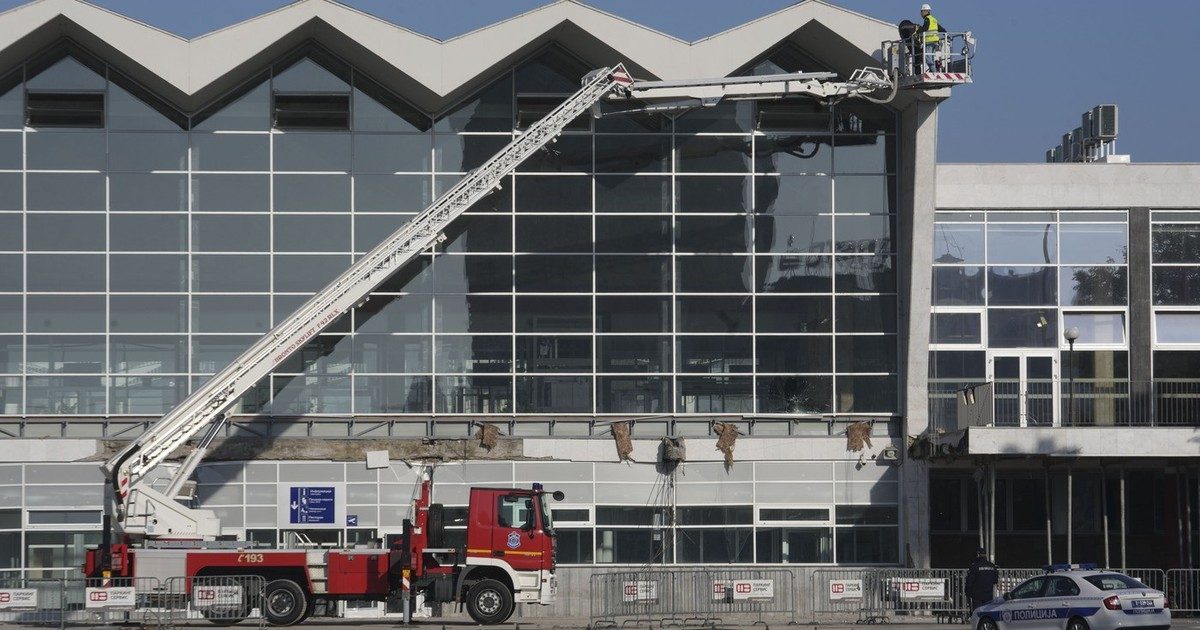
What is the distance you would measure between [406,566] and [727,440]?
431 inches

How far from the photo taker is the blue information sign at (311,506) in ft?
121

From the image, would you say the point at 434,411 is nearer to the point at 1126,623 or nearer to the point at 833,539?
the point at 833,539

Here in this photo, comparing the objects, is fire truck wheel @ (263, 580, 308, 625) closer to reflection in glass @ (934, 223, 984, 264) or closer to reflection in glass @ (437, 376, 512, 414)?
reflection in glass @ (437, 376, 512, 414)

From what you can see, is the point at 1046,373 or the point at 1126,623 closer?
the point at 1126,623

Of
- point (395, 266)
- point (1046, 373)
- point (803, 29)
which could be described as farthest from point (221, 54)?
point (1046, 373)

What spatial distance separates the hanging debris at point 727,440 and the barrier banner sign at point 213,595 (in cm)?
1310

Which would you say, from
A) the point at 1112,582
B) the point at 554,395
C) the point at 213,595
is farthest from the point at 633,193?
the point at 1112,582

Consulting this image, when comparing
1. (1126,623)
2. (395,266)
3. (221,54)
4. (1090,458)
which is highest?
(221,54)

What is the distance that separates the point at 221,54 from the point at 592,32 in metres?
8.63

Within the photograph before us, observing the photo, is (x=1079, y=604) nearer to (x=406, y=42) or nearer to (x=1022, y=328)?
(x=1022, y=328)

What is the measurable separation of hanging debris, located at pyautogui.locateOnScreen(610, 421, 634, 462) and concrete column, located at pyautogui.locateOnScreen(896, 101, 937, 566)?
21.7 feet

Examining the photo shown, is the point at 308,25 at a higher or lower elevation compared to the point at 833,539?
higher

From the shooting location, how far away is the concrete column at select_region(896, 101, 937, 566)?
122 feet

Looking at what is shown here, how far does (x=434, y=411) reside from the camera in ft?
123
